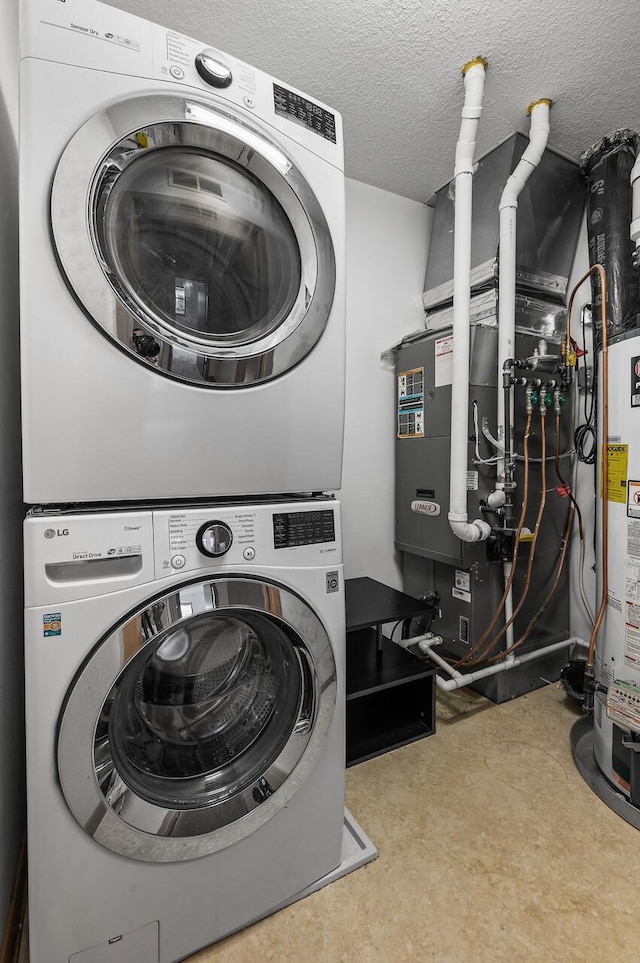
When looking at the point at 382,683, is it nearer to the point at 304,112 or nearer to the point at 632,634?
the point at 632,634

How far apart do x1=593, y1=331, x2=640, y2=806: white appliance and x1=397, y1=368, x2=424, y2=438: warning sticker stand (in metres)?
0.81

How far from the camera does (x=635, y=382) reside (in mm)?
1302

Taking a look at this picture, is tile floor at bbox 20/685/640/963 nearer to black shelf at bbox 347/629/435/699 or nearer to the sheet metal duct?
black shelf at bbox 347/629/435/699

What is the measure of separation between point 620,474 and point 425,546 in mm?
893

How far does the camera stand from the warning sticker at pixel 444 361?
1.88 m

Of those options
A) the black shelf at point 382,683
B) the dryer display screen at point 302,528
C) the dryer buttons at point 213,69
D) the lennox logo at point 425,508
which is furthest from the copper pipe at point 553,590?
the dryer buttons at point 213,69

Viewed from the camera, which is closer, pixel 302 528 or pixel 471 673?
pixel 302 528

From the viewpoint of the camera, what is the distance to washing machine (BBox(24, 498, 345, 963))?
2.50ft

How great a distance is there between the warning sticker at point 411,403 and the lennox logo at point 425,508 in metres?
0.32

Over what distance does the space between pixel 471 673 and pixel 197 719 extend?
1.35 meters

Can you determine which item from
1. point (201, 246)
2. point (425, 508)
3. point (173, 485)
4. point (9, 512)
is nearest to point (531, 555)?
point (425, 508)

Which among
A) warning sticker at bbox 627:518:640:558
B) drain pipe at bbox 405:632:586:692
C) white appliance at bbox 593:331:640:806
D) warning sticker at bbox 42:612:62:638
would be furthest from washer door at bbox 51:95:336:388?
drain pipe at bbox 405:632:586:692

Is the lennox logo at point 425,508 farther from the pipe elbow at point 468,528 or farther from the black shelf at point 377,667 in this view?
the black shelf at point 377,667

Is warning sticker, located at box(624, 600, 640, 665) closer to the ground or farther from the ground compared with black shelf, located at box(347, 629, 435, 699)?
farther from the ground
